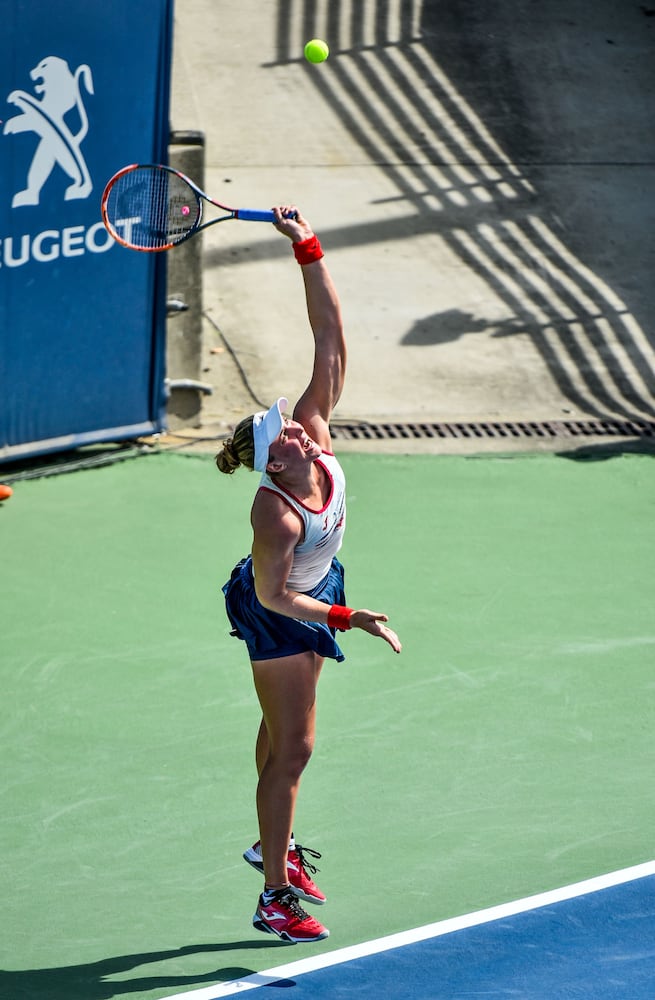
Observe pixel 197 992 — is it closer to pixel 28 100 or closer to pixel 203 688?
pixel 203 688

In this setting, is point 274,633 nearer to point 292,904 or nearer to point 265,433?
point 265,433

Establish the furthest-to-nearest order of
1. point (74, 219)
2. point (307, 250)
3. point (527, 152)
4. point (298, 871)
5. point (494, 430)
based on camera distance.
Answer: point (527, 152)
point (494, 430)
point (74, 219)
point (307, 250)
point (298, 871)

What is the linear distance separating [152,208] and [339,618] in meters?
2.79

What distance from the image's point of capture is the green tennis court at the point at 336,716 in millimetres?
5516

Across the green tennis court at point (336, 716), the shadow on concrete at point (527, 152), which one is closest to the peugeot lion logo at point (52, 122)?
the green tennis court at point (336, 716)

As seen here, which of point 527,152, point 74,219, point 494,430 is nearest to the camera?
point 74,219

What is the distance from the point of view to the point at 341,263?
12.1 meters

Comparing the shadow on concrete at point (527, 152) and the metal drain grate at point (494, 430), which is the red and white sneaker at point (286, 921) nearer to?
the metal drain grate at point (494, 430)

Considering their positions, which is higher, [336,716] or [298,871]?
[336,716]

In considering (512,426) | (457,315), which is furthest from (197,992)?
(457,315)

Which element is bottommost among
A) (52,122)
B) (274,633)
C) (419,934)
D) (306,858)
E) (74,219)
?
(419,934)

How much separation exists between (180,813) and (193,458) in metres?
4.24

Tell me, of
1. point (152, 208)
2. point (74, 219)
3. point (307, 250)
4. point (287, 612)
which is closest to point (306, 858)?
point (287, 612)

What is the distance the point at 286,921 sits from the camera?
5246 mm
